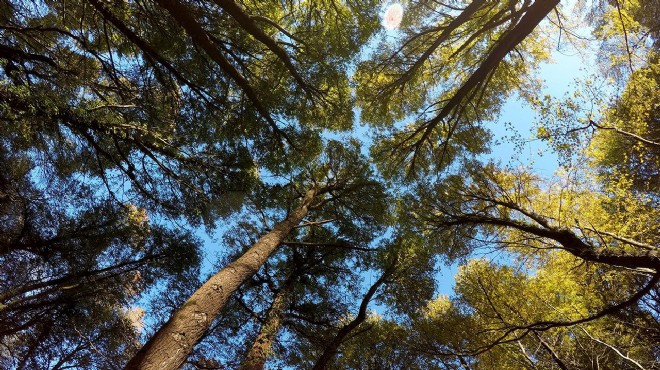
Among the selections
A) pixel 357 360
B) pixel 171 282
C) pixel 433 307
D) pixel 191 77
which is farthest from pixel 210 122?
pixel 433 307

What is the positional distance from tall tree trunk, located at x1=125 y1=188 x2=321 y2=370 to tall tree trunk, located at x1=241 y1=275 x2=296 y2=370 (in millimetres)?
1798

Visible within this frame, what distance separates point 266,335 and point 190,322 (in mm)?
3039

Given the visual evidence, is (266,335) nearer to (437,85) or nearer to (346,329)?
(346,329)

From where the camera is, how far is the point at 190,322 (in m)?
3.17

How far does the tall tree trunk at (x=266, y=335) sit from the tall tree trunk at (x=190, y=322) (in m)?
1.80

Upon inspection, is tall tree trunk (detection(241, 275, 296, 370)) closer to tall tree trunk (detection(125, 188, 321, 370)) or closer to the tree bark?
the tree bark

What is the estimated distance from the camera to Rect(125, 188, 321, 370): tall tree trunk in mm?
2707

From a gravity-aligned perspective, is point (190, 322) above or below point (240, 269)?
below

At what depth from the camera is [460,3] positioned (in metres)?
6.26

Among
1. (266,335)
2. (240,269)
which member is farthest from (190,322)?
(266,335)

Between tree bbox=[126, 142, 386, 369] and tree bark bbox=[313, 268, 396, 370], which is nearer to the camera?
tree bbox=[126, 142, 386, 369]

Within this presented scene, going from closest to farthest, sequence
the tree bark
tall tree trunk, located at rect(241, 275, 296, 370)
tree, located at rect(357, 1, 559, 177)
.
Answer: tall tree trunk, located at rect(241, 275, 296, 370) → the tree bark → tree, located at rect(357, 1, 559, 177)

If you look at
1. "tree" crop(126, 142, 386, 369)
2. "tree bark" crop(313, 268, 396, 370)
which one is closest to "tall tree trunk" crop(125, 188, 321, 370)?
"tree" crop(126, 142, 386, 369)

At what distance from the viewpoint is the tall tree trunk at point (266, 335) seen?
5.37 m
